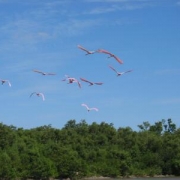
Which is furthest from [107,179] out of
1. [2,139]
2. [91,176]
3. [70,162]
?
[2,139]

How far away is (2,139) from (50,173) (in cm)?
1071

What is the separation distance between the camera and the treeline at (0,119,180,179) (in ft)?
257

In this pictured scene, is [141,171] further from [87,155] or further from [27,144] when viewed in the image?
[27,144]

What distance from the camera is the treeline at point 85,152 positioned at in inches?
3088

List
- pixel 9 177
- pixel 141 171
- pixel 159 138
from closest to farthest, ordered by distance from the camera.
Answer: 1. pixel 9 177
2. pixel 141 171
3. pixel 159 138

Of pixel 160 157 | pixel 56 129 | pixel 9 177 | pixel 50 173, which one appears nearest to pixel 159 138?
pixel 160 157

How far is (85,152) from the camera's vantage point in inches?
3396

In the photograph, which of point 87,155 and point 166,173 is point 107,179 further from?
point 166,173

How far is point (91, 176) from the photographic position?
274 ft

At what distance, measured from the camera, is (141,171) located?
291 ft

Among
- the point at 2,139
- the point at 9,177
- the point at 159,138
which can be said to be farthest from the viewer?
the point at 159,138

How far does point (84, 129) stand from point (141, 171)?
15139 mm

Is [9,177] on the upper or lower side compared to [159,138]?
lower

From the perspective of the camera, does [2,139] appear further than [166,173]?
No
